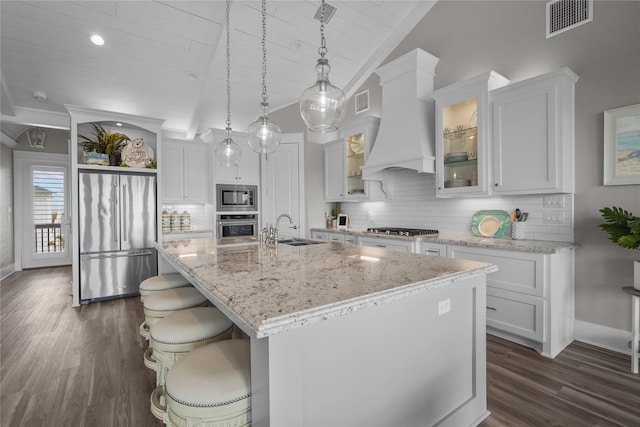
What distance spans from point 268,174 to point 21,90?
3.52 meters

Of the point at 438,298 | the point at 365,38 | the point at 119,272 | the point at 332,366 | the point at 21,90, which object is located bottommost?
the point at 119,272

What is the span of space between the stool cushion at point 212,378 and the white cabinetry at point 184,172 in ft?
13.6

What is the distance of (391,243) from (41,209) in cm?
733

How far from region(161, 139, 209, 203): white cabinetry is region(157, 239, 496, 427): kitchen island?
3429 mm

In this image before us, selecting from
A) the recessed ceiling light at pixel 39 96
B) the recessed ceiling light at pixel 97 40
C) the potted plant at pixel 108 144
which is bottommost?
the potted plant at pixel 108 144

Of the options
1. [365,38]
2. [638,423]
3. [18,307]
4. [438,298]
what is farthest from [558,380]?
[18,307]

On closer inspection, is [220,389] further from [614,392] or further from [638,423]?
[614,392]

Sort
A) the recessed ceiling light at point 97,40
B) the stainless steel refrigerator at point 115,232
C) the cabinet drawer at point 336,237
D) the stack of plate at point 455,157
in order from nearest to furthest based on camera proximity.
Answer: the stack of plate at point 455,157
the recessed ceiling light at point 97,40
the stainless steel refrigerator at point 115,232
the cabinet drawer at point 336,237

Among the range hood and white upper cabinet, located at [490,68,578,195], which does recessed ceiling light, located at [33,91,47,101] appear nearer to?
the range hood

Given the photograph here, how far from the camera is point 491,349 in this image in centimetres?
254

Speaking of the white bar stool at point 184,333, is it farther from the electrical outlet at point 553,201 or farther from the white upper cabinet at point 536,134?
the electrical outlet at point 553,201

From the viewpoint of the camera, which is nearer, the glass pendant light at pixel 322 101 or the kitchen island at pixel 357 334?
the kitchen island at pixel 357 334

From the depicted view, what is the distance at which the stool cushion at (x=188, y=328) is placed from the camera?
1.49m

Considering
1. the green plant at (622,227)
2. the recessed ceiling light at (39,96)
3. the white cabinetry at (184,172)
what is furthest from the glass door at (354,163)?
the recessed ceiling light at (39,96)
